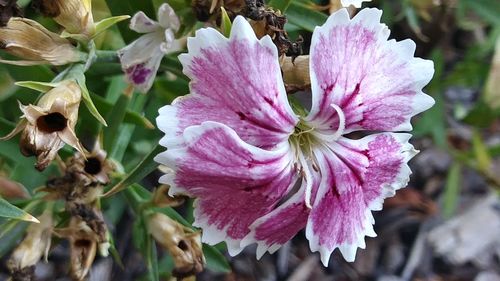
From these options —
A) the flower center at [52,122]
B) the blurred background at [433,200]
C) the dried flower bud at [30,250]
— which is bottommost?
the blurred background at [433,200]

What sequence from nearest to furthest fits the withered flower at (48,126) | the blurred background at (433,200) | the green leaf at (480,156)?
the withered flower at (48,126) → the blurred background at (433,200) → the green leaf at (480,156)

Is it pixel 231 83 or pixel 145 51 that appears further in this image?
pixel 145 51

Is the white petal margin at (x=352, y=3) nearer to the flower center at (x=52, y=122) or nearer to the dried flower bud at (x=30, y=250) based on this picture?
the flower center at (x=52, y=122)

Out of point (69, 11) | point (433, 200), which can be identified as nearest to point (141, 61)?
point (69, 11)

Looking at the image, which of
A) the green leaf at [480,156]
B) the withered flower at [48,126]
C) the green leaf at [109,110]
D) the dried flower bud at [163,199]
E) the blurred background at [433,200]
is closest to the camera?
the withered flower at [48,126]

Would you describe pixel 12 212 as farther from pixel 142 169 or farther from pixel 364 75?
pixel 364 75

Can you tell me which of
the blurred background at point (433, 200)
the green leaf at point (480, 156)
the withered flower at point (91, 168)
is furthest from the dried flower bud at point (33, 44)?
the green leaf at point (480, 156)
